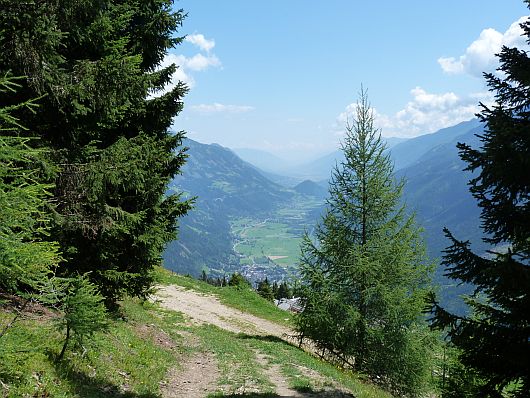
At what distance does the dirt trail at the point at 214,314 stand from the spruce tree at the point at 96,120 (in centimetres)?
1007

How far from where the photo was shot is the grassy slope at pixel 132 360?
6.70 m

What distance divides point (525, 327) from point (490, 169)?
2.90 m

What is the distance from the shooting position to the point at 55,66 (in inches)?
335

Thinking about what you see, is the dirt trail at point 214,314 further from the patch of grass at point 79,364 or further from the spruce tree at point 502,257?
the spruce tree at point 502,257

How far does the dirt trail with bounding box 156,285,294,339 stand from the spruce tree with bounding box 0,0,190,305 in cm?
1007

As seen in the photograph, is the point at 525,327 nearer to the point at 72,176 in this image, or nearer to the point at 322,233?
the point at 72,176

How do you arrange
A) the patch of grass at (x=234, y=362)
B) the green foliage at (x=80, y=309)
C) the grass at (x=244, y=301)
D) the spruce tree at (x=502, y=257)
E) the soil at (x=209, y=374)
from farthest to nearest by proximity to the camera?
1. the grass at (x=244, y=301)
2. the patch of grass at (x=234, y=362)
3. the soil at (x=209, y=374)
4. the green foliage at (x=80, y=309)
5. the spruce tree at (x=502, y=257)

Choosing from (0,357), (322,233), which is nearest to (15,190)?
(0,357)

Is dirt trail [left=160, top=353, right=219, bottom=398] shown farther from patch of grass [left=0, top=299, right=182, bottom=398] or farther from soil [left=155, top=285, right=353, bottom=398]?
patch of grass [left=0, top=299, right=182, bottom=398]

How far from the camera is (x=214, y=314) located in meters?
26.2

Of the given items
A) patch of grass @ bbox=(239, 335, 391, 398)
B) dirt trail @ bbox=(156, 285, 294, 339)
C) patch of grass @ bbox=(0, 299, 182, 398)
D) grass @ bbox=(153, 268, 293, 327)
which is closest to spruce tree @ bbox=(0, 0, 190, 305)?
patch of grass @ bbox=(0, 299, 182, 398)

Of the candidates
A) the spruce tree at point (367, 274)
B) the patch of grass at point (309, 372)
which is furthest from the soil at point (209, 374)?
the spruce tree at point (367, 274)

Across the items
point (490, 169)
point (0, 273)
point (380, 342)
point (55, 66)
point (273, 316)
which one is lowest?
point (273, 316)

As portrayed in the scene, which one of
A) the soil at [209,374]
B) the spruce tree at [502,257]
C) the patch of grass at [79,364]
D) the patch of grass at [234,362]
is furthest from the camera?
the patch of grass at [234,362]
